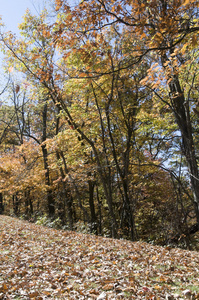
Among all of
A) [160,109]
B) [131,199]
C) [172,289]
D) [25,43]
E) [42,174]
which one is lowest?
[172,289]

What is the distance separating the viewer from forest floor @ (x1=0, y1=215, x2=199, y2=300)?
10.0 ft

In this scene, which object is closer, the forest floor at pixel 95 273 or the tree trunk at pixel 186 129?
the forest floor at pixel 95 273

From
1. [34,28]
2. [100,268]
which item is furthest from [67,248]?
[34,28]

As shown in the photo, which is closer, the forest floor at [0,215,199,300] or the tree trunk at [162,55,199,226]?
the forest floor at [0,215,199,300]

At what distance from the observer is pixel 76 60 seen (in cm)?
954

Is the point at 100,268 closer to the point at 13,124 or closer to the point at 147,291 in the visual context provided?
the point at 147,291

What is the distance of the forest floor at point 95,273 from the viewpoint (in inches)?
120

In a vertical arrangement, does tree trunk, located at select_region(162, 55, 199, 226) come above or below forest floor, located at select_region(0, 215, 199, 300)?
above

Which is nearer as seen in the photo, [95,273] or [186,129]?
[95,273]

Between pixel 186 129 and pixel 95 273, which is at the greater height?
pixel 186 129

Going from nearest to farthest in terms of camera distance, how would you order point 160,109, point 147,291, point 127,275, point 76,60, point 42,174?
point 147,291, point 127,275, point 76,60, point 160,109, point 42,174

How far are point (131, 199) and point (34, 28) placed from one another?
8.56 m

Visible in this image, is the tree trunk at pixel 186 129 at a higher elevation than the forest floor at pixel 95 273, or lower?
higher

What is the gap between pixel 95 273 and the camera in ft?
12.3
